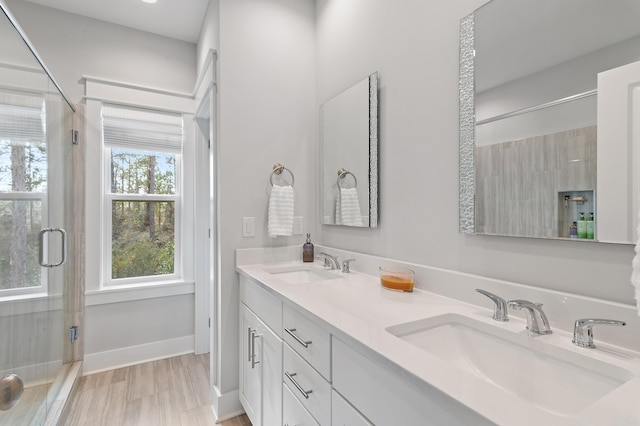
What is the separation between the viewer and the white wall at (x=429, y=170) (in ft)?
2.90

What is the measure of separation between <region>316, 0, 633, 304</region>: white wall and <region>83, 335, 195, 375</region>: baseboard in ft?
6.15

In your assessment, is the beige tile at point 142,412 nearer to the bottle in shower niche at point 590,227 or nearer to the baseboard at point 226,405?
the baseboard at point 226,405

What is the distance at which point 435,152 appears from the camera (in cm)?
127

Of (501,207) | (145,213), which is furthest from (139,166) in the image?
(501,207)

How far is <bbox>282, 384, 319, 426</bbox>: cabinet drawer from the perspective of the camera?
3.47ft

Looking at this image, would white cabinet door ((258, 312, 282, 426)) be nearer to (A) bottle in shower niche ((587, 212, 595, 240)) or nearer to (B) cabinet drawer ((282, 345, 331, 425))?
(B) cabinet drawer ((282, 345, 331, 425))

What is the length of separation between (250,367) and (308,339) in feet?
2.53

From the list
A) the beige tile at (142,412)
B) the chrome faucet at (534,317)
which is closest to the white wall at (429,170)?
the chrome faucet at (534,317)

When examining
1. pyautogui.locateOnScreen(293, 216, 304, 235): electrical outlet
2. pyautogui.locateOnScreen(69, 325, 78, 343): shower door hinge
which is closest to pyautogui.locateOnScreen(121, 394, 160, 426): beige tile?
pyautogui.locateOnScreen(69, 325, 78, 343): shower door hinge

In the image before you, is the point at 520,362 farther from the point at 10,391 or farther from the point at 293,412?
the point at 10,391

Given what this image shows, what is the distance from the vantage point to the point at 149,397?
80.4 inches

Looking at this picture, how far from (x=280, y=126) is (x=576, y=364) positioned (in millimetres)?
1786

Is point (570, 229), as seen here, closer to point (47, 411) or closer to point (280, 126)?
point (280, 126)

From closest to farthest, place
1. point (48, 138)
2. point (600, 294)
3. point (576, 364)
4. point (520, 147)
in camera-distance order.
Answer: point (576, 364), point (600, 294), point (520, 147), point (48, 138)
